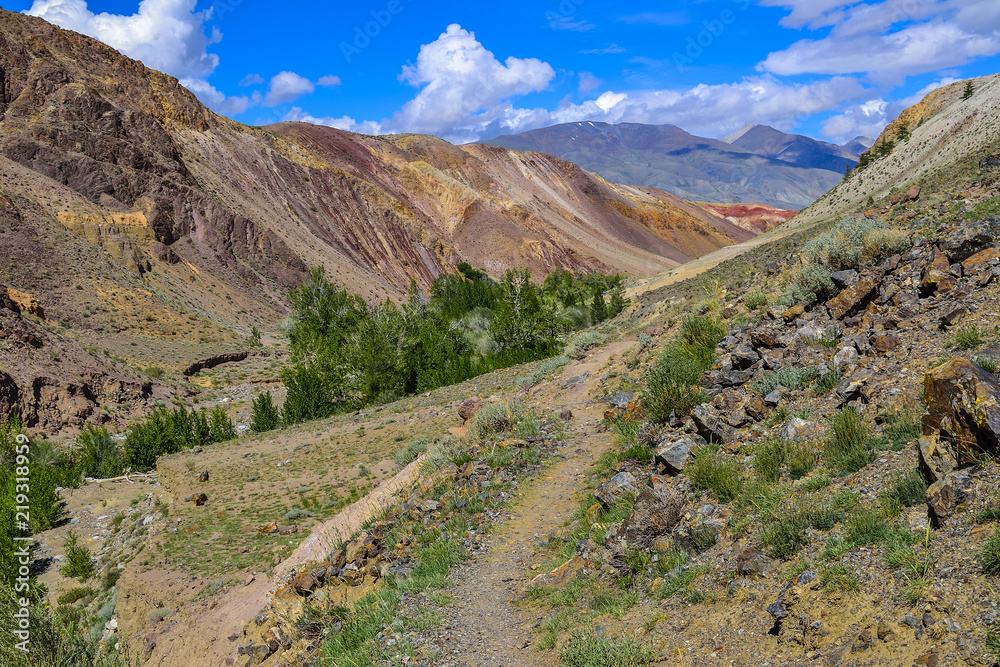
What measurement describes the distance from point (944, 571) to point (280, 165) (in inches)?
2695

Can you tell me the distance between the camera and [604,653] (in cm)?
429

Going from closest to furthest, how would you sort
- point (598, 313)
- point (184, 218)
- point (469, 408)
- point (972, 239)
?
point (972, 239), point (469, 408), point (598, 313), point (184, 218)

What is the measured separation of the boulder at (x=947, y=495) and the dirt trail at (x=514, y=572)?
3016 millimetres

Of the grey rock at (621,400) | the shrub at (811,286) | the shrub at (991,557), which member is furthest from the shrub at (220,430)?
the shrub at (991,557)

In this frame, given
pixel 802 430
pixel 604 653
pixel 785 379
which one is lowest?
pixel 604 653

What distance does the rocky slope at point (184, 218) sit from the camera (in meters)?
32.0

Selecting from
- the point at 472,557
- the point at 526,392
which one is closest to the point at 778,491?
the point at 472,557

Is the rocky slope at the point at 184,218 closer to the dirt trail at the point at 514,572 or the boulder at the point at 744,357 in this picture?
the dirt trail at the point at 514,572

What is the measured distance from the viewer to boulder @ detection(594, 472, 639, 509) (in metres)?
6.39

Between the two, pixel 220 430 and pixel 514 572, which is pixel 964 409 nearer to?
pixel 514 572


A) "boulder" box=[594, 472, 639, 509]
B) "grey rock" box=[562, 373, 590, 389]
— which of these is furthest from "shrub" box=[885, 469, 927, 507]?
"grey rock" box=[562, 373, 590, 389]

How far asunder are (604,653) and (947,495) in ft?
8.82

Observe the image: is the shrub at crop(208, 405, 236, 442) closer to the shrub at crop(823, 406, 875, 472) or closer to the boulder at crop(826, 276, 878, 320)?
the boulder at crop(826, 276, 878, 320)

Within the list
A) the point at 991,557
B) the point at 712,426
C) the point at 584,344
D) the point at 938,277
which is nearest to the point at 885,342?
the point at 938,277
